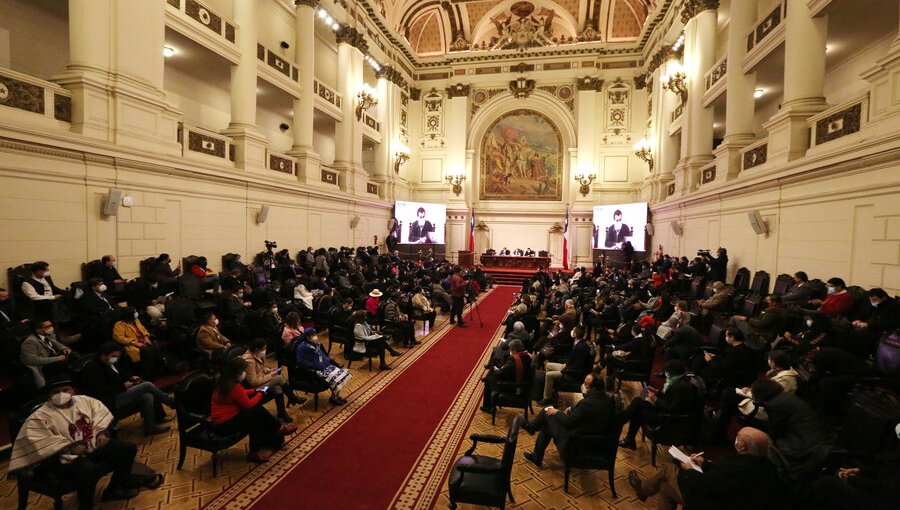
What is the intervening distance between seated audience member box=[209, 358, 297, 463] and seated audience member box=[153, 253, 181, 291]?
4.71 meters

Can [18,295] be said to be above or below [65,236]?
below

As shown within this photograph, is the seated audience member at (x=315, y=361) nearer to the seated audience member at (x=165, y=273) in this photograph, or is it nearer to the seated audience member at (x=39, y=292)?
the seated audience member at (x=39, y=292)

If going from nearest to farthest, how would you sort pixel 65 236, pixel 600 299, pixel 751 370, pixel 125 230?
pixel 751 370
pixel 65 236
pixel 125 230
pixel 600 299

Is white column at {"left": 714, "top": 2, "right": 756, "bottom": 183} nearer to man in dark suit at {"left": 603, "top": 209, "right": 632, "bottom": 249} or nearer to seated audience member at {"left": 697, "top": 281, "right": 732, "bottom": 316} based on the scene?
seated audience member at {"left": 697, "top": 281, "right": 732, "bottom": 316}

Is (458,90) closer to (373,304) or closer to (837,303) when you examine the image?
(373,304)

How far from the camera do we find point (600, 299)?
8922mm

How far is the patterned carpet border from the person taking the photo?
3.67 m

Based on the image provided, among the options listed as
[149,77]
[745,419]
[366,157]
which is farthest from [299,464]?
[366,157]

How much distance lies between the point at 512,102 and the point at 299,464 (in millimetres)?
20846

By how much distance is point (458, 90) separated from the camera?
21.8 meters

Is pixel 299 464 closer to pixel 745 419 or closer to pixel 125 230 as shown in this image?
pixel 745 419

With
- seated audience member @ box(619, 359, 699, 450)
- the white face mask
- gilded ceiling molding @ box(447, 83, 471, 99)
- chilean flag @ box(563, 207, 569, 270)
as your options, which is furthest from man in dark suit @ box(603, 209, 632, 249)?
Answer: the white face mask

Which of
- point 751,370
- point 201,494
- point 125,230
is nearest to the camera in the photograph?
point 201,494

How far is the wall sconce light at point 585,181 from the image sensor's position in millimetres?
20281
